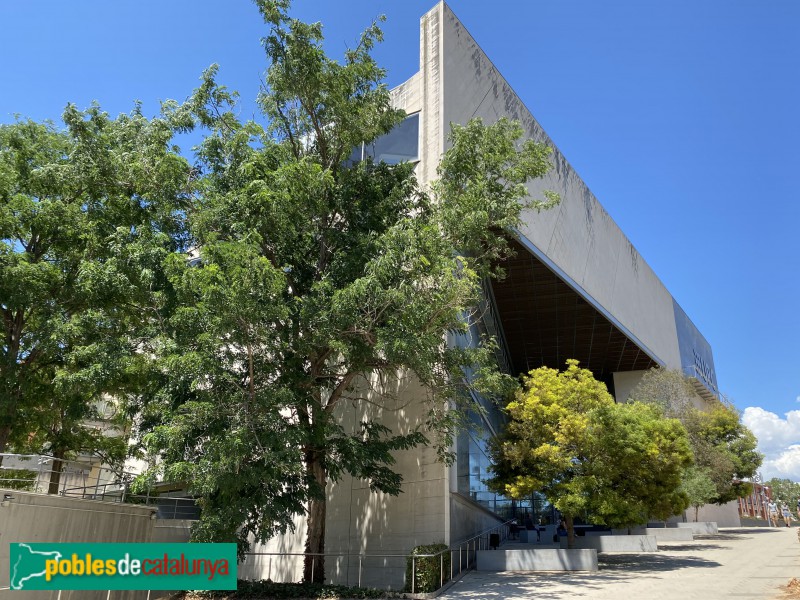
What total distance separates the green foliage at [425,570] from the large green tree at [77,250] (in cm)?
830

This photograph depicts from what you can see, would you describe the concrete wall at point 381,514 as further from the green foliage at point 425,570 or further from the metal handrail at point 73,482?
the metal handrail at point 73,482

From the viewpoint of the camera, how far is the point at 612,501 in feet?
59.5

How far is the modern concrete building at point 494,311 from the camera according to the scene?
1739 centimetres

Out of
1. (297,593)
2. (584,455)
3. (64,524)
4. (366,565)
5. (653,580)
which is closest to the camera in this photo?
(297,593)

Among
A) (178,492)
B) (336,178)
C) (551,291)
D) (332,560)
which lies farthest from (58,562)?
(551,291)

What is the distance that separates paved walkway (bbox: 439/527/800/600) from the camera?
1300 cm

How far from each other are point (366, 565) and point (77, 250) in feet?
39.7

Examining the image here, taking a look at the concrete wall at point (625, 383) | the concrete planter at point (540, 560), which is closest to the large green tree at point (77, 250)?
the concrete planter at point (540, 560)

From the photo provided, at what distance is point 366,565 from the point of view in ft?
56.0

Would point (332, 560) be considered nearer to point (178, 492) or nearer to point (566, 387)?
point (566, 387)

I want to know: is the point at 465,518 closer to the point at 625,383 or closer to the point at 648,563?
the point at 648,563

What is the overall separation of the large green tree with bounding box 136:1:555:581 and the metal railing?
1765mm

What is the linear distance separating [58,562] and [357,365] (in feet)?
22.7

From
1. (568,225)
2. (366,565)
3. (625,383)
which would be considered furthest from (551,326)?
(366,565)
